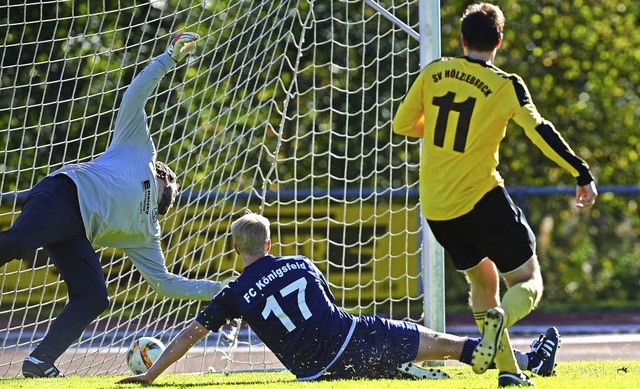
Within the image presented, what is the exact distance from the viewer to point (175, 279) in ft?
22.4

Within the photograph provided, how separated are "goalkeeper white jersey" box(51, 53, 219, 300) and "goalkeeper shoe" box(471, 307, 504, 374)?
7.91 ft

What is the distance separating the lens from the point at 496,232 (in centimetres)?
510

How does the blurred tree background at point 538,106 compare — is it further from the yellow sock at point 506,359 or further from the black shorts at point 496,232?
the yellow sock at point 506,359

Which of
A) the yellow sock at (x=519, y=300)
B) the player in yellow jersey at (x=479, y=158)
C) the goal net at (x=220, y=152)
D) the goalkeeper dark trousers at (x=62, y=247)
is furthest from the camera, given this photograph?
the goal net at (x=220, y=152)

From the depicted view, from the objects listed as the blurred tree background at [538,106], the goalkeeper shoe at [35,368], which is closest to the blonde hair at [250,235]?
the goalkeeper shoe at [35,368]

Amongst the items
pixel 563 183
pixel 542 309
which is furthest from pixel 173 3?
pixel 563 183

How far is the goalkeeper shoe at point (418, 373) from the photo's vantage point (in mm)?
6086

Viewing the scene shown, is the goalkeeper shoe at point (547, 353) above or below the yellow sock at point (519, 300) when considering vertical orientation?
below

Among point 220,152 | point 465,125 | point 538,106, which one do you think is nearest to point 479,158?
point 465,125

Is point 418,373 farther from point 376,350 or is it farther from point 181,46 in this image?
point 181,46

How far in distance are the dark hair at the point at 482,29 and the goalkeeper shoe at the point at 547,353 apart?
201 cm

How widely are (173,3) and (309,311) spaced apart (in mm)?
7790

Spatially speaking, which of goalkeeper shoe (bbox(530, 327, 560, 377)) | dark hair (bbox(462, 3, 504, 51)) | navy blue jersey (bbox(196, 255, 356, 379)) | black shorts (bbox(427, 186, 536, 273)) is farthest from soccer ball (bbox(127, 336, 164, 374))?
dark hair (bbox(462, 3, 504, 51))

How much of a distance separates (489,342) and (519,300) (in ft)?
1.18
